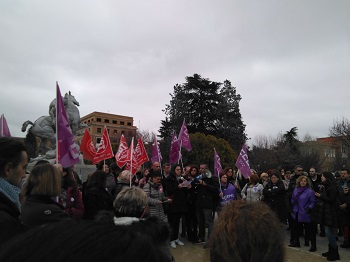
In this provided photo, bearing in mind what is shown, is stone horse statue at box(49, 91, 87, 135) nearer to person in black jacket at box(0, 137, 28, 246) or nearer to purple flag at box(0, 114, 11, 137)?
purple flag at box(0, 114, 11, 137)

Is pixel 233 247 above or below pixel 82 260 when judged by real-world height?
below

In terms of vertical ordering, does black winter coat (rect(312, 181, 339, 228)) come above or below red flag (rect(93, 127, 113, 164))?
below

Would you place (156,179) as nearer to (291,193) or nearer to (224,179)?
(224,179)

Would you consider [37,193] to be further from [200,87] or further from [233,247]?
[200,87]

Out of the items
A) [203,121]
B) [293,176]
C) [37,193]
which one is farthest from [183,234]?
[203,121]

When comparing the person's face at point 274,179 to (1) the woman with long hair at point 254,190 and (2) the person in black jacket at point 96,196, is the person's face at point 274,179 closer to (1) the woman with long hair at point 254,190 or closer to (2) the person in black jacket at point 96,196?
(1) the woman with long hair at point 254,190

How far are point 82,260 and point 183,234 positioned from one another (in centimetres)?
928

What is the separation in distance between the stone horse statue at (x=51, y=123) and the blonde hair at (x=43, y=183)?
9.64 meters

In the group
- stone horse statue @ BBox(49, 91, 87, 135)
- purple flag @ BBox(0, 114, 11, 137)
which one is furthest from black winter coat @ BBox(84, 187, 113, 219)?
stone horse statue @ BBox(49, 91, 87, 135)

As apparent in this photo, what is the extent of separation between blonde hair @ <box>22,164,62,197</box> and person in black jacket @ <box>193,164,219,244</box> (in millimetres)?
5532

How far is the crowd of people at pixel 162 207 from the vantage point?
3.34ft

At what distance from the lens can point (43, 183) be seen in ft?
10.3

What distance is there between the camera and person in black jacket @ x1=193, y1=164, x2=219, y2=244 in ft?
27.4

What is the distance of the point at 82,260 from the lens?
1.96ft
